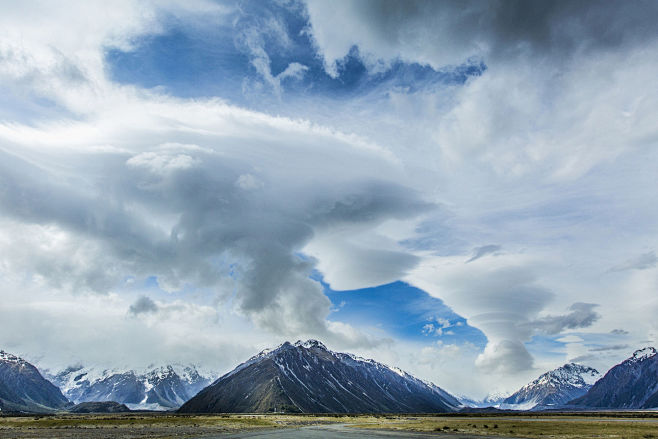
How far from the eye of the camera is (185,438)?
3073 inches

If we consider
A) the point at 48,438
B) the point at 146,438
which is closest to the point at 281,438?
the point at 146,438

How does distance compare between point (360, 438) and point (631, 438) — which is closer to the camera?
point (631, 438)

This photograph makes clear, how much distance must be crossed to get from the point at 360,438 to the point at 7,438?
66.0m

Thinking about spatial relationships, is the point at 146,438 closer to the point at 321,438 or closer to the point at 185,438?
the point at 185,438

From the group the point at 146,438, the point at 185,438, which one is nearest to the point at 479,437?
the point at 185,438

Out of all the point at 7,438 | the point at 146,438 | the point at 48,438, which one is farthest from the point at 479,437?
the point at 7,438

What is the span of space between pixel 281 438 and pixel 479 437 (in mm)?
38216

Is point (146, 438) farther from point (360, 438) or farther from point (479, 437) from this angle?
point (479, 437)

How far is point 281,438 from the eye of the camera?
79062mm

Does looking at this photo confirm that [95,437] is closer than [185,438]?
No

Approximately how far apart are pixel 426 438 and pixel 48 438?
71639mm

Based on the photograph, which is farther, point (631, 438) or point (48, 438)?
point (48, 438)

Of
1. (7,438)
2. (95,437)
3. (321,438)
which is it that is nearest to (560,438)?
(321,438)

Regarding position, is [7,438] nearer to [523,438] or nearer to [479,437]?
[479,437]
